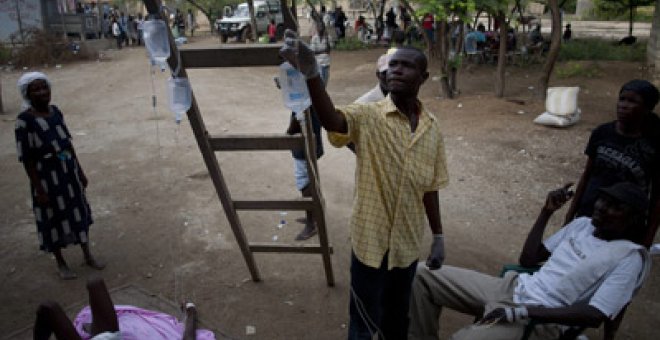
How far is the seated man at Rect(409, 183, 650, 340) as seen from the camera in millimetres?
2250

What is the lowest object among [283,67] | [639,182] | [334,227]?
[334,227]

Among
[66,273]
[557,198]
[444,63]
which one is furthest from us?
[444,63]

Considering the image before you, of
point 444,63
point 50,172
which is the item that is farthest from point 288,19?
point 444,63

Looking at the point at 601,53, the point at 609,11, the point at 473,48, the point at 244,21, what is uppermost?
the point at 244,21

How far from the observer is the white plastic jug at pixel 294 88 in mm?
2109

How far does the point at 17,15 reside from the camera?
18.2 m

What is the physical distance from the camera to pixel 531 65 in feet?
42.9

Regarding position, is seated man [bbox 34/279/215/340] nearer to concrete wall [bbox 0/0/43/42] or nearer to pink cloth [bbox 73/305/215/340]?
pink cloth [bbox 73/305/215/340]

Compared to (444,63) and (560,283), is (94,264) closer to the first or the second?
(560,283)

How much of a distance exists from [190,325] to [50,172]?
1.65 metres

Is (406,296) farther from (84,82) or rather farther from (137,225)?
(84,82)

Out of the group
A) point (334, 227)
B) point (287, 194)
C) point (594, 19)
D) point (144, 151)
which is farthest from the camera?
point (594, 19)

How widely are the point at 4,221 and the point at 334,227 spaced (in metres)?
3.14

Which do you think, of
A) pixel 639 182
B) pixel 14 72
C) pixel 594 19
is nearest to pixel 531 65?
pixel 639 182
